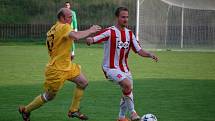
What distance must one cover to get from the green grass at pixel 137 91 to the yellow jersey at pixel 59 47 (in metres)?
0.97

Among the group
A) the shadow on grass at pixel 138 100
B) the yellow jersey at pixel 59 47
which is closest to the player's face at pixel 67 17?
the yellow jersey at pixel 59 47

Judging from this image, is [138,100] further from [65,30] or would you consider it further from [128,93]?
[65,30]

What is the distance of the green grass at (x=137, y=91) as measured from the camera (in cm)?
1055

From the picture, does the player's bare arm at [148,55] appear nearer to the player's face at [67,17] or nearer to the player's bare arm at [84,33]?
the player's bare arm at [84,33]

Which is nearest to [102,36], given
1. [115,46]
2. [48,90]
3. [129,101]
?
[115,46]

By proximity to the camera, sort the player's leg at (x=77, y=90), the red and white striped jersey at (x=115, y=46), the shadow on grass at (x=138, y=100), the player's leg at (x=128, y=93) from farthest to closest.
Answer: the shadow on grass at (x=138, y=100), the player's leg at (x=77, y=90), the red and white striped jersey at (x=115, y=46), the player's leg at (x=128, y=93)

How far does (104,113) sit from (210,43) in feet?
56.7

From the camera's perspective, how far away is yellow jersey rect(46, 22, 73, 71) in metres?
9.57

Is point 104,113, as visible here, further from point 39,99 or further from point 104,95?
point 104,95

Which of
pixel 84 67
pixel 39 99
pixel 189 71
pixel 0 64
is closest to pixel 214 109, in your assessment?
pixel 39 99

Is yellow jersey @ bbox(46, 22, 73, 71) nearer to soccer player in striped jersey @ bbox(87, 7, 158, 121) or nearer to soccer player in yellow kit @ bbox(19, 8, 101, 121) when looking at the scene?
soccer player in yellow kit @ bbox(19, 8, 101, 121)

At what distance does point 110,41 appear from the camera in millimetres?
9648

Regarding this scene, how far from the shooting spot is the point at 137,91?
1366cm

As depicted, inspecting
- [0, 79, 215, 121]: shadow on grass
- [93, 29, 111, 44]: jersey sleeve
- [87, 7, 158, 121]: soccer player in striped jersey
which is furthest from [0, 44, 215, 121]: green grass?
[93, 29, 111, 44]: jersey sleeve
